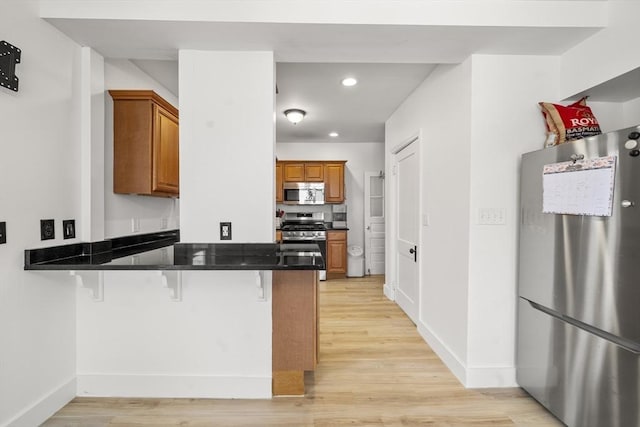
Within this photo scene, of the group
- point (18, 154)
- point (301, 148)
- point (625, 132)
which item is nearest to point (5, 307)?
point (18, 154)

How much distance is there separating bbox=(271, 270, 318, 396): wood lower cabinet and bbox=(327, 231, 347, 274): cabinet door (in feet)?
11.0

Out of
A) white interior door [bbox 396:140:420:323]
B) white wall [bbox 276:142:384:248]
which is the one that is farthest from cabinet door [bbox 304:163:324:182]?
white interior door [bbox 396:140:420:323]

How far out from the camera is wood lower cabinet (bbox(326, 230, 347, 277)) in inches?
213

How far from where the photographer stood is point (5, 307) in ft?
5.23

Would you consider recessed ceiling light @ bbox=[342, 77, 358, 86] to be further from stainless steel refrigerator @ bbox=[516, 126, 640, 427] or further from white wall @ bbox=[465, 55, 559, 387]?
stainless steel refrigerator @ bbox=[516, 126, 640, 427]

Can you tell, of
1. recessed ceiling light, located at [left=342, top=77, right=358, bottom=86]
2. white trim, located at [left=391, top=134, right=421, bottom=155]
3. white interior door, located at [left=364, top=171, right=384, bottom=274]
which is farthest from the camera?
white interior door, located at [left=364, top=171, right=384, bottom=274]

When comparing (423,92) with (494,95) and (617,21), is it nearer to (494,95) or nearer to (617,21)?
(494,95)

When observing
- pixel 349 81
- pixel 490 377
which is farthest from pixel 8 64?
pixel 490 377

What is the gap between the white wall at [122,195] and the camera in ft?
7.53

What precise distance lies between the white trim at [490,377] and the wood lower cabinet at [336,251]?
3323 millimetres

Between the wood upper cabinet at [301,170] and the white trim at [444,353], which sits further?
the wood upper cabinet at [301,170]

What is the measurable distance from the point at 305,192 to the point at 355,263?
154cm

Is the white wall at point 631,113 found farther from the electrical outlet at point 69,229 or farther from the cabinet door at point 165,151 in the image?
the electrical outlet at point 69,229

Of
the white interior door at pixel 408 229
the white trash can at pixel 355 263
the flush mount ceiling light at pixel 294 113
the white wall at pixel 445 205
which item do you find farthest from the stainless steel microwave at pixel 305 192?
the white wall at pixel 445 205
